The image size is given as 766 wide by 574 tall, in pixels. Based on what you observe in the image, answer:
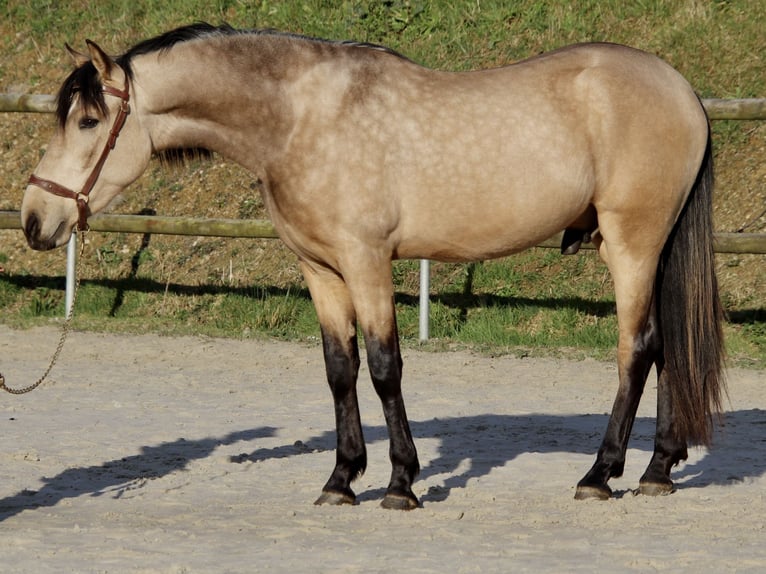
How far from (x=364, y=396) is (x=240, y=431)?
3.66ft

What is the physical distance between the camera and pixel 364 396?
7.23m

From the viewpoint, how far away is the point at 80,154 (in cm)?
461

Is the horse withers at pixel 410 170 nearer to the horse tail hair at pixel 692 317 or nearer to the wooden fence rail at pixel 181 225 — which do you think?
the horse tail hair at pixel 692 317

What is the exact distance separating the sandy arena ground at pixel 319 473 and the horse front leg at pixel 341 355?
0.73 ft

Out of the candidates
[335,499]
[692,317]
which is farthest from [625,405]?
[335,499]

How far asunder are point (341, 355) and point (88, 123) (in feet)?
4.44

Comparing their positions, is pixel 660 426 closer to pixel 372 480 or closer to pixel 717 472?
pixel 717 472

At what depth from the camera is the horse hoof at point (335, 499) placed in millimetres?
4840

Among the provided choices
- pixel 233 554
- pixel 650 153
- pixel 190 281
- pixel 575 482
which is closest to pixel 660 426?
pixel 575 482

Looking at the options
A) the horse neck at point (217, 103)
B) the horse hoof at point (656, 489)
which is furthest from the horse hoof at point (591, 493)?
the horse neck at point (217, 103)

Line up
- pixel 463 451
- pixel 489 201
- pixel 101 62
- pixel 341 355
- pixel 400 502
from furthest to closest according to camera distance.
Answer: pixel 463 451 < pixel 341 355 < pixel 489 201 < pixel 400 502 < pixel 101 62

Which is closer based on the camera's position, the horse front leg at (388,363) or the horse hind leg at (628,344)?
the horse front leg at (388,363)

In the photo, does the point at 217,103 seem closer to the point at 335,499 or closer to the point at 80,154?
the point at 80,154

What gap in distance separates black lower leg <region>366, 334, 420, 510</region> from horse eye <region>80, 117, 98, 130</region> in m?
1.33
